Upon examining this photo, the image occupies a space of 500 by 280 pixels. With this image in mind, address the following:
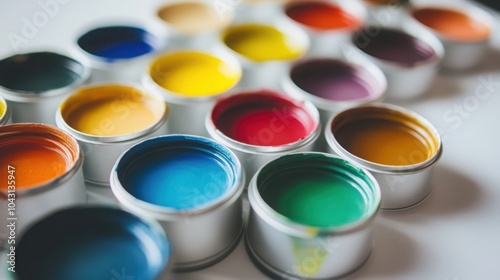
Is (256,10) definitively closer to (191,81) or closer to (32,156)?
(191,81)

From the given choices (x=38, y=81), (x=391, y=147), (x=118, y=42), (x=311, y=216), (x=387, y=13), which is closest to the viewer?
(x=311, y=216)

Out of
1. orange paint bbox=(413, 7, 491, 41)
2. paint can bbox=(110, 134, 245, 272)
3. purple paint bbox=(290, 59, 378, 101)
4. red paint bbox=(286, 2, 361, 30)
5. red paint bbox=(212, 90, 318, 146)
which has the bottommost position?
orange paint bbox=(413, 7, 491, 41)

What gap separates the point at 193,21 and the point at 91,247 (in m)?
1.11

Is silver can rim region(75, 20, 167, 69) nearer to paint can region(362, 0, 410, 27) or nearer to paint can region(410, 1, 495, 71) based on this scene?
paint can region(362, 0, 410, 27)

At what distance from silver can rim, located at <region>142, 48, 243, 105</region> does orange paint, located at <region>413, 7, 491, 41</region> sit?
77cm

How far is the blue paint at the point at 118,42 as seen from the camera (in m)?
1.81

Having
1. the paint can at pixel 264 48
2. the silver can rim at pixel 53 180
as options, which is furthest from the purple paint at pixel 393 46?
the silver can rim at pixel 53 180

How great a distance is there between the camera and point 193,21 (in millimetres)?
2059

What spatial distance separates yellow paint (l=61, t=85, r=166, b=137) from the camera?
1.50 meters

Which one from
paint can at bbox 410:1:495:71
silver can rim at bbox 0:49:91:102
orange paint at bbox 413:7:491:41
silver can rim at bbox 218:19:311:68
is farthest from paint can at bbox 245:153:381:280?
orange paint at bbox 413:7:491:41

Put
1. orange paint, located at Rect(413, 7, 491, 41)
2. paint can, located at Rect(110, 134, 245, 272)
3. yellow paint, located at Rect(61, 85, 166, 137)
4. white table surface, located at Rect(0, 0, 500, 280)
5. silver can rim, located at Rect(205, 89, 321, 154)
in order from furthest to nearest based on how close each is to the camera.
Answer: orange paint, located at Rect(413, 7, 491, 41) → yellow paint, located at Rect(61, 85, 166, 137) → silver can rim, located at Rect(205, 89, 321, 154) → white table surface, located at Rect(0, 0, 500, 280) → paint can, located at Rect(110, 134, 245, 272)

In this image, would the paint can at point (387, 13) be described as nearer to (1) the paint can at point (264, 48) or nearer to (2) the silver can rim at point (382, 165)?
(1) the paint can at point (264, 48)

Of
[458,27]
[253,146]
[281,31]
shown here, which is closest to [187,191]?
[253,146]

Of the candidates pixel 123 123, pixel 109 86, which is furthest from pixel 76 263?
pixel 109 86
